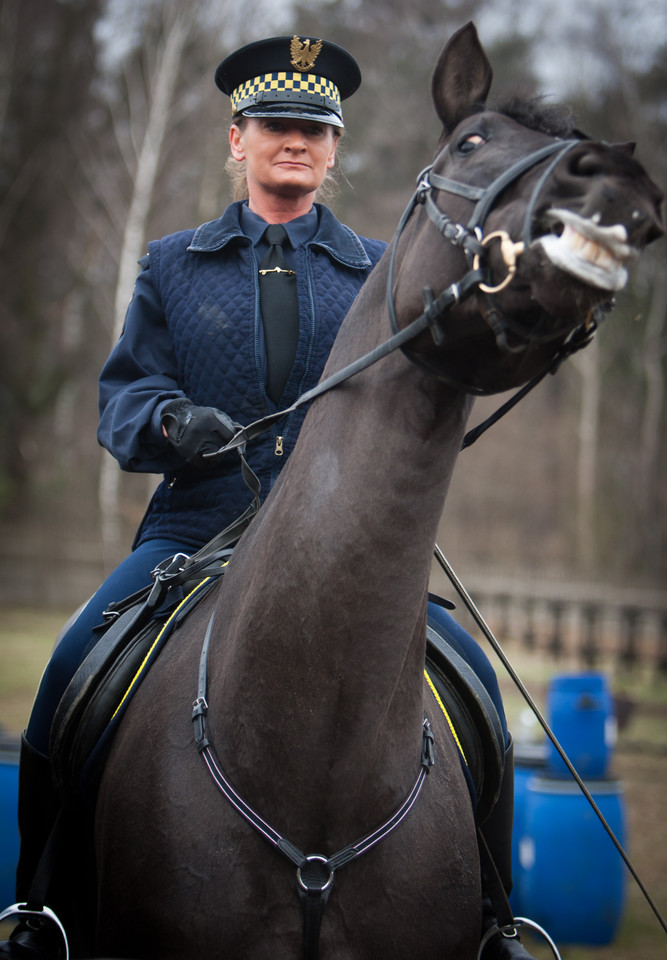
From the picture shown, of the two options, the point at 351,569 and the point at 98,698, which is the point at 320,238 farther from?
the point at 98,698

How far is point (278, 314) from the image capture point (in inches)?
109

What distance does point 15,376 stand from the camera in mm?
18734

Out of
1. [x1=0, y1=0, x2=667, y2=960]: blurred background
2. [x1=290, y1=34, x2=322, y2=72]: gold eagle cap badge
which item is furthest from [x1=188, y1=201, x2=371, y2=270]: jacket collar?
[x1=0, y1=0, x2=667, y2=960]: blurred background

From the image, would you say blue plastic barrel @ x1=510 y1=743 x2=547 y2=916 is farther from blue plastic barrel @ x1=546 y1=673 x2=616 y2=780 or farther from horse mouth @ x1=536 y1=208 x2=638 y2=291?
horse mouth @ x1=536 y1=208 x2=638 y2=291

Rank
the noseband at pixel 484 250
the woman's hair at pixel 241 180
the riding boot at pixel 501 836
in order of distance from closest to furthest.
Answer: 1. the noseband at pixel 484 250
2. the riding boot at pixel 501 836
3. the woman's hair at pixel 241 180

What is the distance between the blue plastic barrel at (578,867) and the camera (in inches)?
193

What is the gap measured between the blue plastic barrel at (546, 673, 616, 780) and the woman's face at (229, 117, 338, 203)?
14.9 feet

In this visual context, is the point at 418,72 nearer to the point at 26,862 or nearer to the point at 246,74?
the point at 246,74

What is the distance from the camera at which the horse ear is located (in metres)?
1.93

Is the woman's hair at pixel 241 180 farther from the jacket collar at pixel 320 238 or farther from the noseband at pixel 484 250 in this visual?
the noseband at pixel 484 250

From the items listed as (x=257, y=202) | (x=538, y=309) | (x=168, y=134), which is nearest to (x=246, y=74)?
(x=257, y=202)

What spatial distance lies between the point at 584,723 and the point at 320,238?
14.8ft

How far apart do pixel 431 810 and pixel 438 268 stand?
128 cm

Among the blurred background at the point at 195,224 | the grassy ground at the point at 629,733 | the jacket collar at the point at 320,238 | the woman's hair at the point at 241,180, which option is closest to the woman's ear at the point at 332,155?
the woman's hair at the point at 241,180
